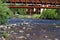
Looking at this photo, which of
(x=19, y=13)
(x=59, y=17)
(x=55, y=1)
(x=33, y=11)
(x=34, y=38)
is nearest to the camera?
(x=34, y=38)

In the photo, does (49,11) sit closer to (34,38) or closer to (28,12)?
(28,12)

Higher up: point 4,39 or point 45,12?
point 4,39

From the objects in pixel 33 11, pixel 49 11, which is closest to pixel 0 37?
pixel 49 11

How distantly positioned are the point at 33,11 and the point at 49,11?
487cm

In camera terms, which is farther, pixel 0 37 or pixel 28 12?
pixel 28 12

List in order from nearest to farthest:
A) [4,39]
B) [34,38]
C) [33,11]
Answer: [4,39] → [34,38] → [33,11]

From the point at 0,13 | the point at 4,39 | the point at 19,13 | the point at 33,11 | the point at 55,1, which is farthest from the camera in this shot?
the point at 33,11

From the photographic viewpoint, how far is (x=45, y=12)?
65.3 feet

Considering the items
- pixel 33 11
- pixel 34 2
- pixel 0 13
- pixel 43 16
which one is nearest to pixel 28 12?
pixel 33 11

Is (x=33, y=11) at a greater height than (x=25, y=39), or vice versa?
(x=25, y=39)

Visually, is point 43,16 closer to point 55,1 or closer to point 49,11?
point 49,11

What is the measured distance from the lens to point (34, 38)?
35.4 ft

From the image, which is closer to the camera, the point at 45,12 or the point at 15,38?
the point at 15,38

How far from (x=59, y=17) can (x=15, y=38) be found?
31.0 feet
